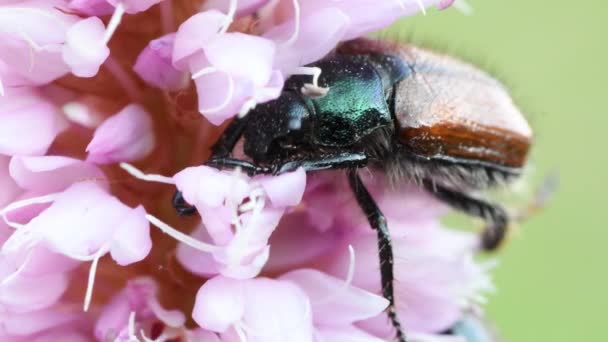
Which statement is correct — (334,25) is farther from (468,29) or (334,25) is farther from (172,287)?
(468,29)

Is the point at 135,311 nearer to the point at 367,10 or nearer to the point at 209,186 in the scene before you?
the point at 209,186

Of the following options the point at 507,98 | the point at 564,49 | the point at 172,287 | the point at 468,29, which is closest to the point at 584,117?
the point at 564,49

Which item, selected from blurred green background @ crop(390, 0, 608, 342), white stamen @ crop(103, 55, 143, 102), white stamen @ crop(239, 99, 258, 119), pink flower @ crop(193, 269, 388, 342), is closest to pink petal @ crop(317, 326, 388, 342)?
pink flower @ crop(193, 269, 388, 342)

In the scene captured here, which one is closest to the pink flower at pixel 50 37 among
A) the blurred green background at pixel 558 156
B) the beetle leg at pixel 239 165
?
the beetle leg at pixel 239 165

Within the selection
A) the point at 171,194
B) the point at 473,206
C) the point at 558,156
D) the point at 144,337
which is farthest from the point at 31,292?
the point at 558,156

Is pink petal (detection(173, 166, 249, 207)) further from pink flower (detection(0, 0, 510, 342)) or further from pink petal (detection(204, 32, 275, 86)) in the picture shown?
pink petal (detection(204, 32, 275, 86))

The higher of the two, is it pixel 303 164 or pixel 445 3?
pixel 445 3
